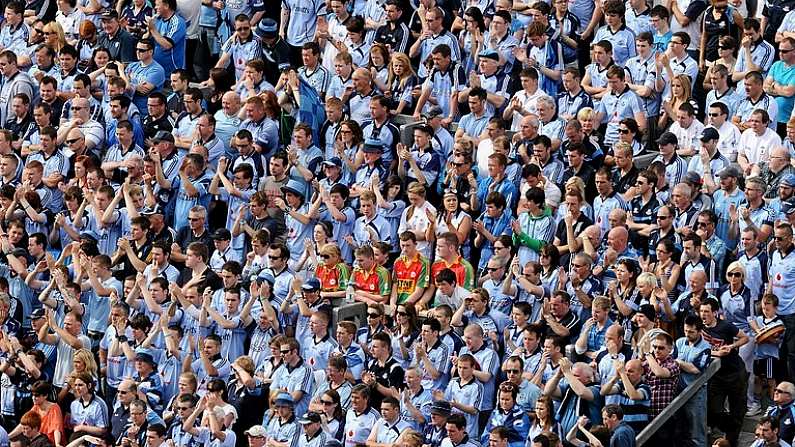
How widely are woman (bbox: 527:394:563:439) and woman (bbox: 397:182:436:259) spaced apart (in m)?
3.00

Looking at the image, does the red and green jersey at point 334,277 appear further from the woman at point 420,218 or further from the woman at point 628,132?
the woman at point 628,132

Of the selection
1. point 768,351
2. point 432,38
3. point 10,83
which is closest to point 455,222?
point 432,38

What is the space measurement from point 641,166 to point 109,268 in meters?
5.30

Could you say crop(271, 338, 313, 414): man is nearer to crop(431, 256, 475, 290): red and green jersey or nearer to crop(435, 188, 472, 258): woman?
crop(431, 256, 475, 290): red and green jersey

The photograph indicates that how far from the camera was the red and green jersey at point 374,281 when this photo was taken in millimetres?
20172

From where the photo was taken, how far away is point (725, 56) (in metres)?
21.8

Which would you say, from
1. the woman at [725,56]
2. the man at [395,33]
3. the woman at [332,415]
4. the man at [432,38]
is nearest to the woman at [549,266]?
the woman at [332,415]

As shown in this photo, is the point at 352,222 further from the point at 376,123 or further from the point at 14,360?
the point at 14,360

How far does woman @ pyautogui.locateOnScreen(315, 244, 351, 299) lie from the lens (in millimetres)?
20438

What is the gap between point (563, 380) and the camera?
1825 centimetres

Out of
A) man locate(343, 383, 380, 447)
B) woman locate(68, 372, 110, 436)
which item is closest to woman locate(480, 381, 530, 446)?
man locate(343, 383, 380, 447)

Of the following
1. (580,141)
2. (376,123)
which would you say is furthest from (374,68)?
(580,141)

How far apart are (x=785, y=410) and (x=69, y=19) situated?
1098 centimetres

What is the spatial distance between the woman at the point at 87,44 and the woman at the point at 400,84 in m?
3.85
